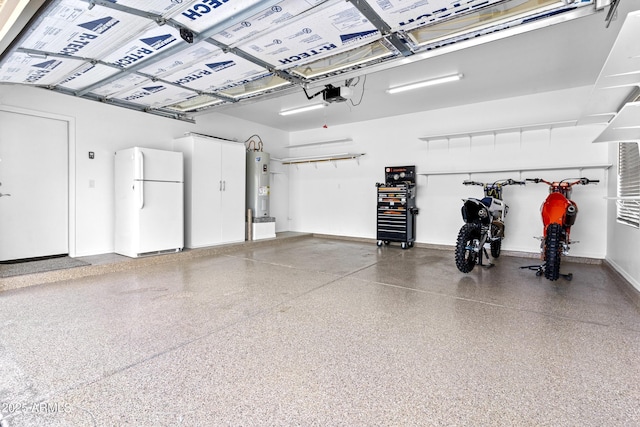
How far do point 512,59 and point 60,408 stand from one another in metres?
5.33

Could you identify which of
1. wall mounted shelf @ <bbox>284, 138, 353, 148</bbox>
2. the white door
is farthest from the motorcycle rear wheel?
the white door

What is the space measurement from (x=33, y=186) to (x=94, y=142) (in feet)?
3.19

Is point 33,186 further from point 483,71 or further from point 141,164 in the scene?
point 483,71

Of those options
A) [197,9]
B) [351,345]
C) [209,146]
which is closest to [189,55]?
[197,9]

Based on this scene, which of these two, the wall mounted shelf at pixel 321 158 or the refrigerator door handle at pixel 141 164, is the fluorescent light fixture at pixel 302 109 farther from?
the refrigerator door handle at pixel 141 164

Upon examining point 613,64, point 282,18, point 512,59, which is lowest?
point 613,64

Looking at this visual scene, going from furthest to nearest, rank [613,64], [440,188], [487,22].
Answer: [440,188]
[487,22]
[613,64]

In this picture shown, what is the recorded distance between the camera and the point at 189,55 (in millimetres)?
3086

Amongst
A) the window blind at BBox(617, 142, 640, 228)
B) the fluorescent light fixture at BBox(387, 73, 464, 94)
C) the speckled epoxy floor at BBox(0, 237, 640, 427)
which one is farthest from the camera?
the fluorescent light fixture at BBox(387, 73, 464, 94)

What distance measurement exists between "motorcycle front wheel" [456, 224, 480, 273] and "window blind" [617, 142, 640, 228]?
153 centimetres

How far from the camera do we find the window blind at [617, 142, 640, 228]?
3377 millimetres

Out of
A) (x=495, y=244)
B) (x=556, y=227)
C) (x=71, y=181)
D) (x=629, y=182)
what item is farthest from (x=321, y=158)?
(x=629, y=182)

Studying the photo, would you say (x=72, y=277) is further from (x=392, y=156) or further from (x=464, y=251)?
(x=392, y=156)

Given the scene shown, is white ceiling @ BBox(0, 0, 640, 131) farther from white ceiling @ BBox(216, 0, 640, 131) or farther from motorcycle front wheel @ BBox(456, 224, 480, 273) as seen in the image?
motorcycle front wheel @ BBox(456, 224, 480, 273)
